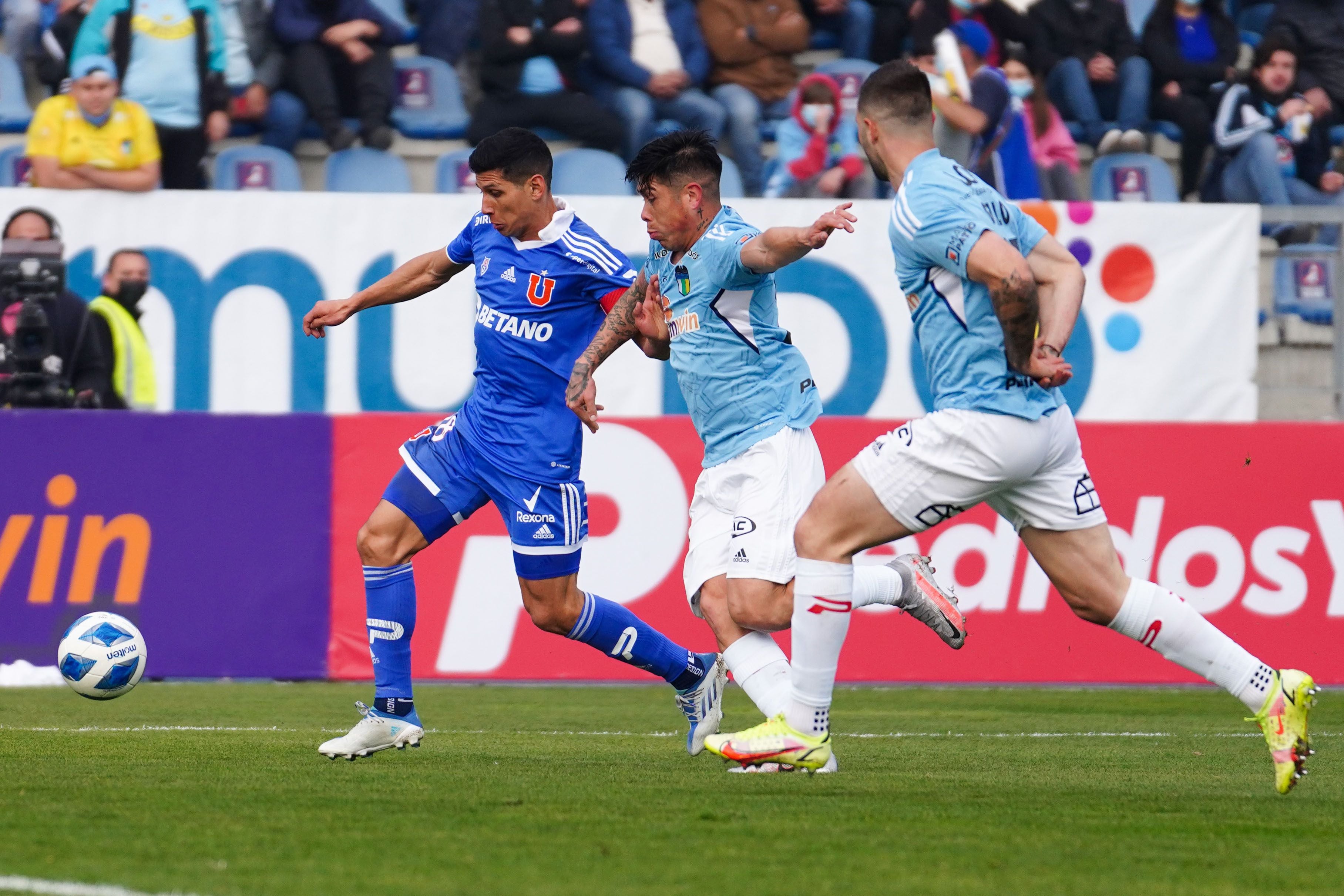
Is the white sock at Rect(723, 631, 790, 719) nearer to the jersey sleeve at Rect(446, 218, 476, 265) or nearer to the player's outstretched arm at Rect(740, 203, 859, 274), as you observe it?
Answer: the player's outstretched arm at Rect(740, 203, 859, 274)

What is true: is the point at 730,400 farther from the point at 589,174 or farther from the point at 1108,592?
the point at 589,174

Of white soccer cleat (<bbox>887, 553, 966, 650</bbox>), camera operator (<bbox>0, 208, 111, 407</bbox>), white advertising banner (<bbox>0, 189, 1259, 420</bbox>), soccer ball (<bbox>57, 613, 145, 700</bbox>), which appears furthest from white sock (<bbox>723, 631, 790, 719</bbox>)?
camera operator (<bbox>0, 208, 111, 407</bbox>)

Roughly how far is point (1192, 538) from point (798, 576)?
5418 millimetres

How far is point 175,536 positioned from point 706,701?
4231 mm

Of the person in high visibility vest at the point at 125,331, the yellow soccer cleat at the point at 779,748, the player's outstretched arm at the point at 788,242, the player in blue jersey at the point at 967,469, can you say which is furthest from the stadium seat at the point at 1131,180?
the yellow soccer cleat at the point at 779,748

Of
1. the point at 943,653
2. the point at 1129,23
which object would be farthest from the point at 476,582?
the point at 1129,23

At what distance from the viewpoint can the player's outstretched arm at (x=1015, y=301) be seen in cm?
525

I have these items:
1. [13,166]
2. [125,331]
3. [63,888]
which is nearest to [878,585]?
[63,888]

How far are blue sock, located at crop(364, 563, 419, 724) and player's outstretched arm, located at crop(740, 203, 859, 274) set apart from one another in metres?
1.82

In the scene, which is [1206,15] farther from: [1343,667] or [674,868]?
[674,868]

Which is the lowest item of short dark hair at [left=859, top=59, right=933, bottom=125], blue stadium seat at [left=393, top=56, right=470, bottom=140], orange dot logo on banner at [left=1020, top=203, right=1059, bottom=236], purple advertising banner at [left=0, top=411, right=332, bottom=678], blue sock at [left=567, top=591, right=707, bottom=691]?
purple advertising banner at [left=0, top=411, right=332, bottom=678]

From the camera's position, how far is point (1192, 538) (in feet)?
34.4

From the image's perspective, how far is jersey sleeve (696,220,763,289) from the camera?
245 inches

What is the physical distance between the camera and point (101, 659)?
7.27 meters
